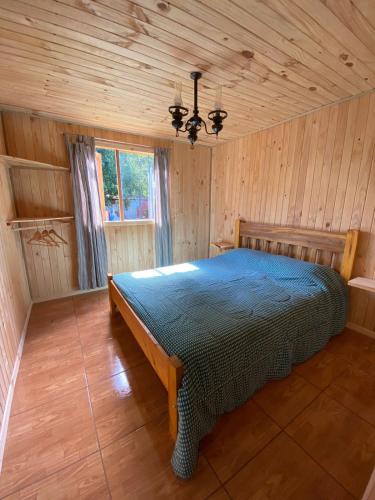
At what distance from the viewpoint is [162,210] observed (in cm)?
363

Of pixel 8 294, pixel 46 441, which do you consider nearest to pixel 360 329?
pixel 46 441

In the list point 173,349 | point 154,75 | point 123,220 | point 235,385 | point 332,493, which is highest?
point 154,75

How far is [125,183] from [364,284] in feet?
11.2

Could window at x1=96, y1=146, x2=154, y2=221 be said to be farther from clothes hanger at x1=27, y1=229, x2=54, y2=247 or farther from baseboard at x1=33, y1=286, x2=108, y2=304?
baseboard at x1=33, y1=286, x2=108, y2=304

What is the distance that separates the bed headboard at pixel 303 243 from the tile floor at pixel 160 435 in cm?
99

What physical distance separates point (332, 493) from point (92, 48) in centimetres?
299

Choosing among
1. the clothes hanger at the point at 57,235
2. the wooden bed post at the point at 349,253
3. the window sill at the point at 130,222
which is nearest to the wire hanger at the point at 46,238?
the clothes hanger at the point at 57,235

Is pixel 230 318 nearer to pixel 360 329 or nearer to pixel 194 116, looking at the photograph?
pixel 194 116

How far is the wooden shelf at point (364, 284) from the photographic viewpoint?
1932mm

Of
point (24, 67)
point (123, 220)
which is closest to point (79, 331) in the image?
point (123, 220)

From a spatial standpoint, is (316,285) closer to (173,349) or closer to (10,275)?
(173,349)

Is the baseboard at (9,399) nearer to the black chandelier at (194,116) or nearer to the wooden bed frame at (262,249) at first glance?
the wooden bed frame at (262,249)

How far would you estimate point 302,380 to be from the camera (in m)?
1.73

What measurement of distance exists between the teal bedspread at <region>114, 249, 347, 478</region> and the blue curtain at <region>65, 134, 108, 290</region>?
1010 millimetres
